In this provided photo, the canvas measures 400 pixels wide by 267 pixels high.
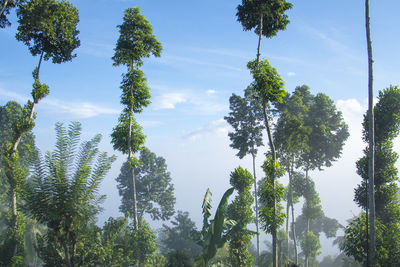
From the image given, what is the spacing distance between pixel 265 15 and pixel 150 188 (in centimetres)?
3467

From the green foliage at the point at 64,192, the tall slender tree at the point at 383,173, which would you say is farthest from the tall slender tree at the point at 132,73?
the tall slender tree at the point at 383,173

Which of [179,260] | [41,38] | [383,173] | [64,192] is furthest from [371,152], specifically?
[41,38]

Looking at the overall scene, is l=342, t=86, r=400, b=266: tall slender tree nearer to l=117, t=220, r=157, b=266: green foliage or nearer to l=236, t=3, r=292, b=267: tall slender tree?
l=236, t=3, r=292, b=267: tall slender tree

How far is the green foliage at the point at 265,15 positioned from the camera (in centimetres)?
1495

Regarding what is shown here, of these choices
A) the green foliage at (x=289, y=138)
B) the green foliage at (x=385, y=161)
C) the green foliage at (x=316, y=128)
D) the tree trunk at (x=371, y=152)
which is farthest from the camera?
the green foliage at (x=316, y=128)

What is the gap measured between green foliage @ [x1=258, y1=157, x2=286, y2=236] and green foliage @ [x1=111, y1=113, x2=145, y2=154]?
8564mm

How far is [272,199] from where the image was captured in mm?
13945

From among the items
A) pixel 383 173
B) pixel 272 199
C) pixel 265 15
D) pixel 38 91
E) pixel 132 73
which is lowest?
pixel 272 199

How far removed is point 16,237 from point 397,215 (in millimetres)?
20620

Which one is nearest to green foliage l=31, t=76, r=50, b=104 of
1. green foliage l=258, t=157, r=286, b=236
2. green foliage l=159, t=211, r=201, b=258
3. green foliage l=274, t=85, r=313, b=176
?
green foliage l=258, t=157, r=286, b=236

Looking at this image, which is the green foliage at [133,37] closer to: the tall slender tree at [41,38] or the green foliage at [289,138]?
the tall slender tree at [41,38]

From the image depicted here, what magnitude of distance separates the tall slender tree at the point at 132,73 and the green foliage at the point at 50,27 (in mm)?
2823

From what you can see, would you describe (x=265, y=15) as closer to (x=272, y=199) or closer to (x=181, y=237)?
(x=272, y=199)

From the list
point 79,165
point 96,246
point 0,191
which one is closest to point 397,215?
point 96,246
